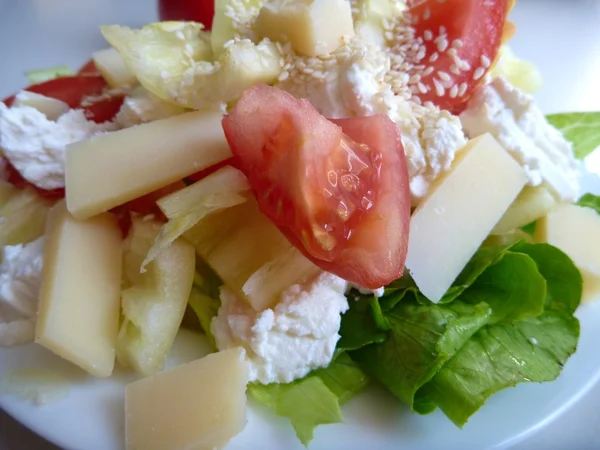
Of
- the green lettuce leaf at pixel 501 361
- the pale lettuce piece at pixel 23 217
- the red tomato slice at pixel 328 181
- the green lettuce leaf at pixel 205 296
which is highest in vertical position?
the red tomato slice at pixel 328 181

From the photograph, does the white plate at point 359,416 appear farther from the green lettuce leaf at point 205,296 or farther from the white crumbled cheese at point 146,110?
the white crumbled cheese at point 146,110

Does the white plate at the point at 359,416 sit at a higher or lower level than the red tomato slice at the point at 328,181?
lower

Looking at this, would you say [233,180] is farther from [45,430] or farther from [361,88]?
[45,430]

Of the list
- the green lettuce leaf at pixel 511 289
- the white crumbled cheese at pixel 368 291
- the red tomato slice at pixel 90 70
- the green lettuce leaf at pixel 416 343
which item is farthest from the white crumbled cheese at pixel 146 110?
the green lettuce leaf at pixel 511 289

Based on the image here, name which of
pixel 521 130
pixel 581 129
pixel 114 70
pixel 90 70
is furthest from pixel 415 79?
pixel 90 70

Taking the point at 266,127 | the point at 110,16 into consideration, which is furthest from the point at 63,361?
the point at 110,16

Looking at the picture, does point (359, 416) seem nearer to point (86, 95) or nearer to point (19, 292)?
point (19, 292)

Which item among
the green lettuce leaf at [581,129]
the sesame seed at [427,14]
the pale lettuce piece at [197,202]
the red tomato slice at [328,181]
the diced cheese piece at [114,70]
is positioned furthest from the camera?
the green lettuce leaf at [581,129]
